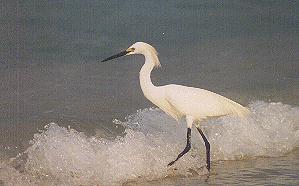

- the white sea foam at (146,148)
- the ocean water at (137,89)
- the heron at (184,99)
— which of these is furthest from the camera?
the heron at (184,99)

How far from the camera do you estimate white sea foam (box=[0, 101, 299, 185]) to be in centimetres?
777

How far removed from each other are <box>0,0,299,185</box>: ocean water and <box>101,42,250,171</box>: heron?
0.39 m

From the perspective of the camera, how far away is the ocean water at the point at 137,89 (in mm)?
A: 8047

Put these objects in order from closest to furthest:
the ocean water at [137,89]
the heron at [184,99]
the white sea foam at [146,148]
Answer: the white sea foam at [146,148] → the ocean water at [137,89] → the heron at [184,99]

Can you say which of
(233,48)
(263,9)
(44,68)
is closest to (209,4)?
(263,9)

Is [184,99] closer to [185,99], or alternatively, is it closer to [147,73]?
[185,99]

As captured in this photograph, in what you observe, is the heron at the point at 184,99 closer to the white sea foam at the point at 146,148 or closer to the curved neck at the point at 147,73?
the curved neck at the point at 147,73

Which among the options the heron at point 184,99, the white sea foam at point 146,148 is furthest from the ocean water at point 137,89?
the heron at point 184,99

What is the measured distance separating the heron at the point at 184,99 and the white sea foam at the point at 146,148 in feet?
1.22

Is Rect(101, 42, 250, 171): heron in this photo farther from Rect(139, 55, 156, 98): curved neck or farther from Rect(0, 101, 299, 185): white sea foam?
Rect(0, 101, 299, 185): white sea foam

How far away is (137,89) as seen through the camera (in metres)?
10.6

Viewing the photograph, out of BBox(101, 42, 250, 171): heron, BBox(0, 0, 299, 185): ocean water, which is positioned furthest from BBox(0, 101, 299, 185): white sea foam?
BBox(101, 42, 250, 171): heron

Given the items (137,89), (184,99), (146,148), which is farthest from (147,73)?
(137,89)

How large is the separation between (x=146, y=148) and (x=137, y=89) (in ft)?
7.45
